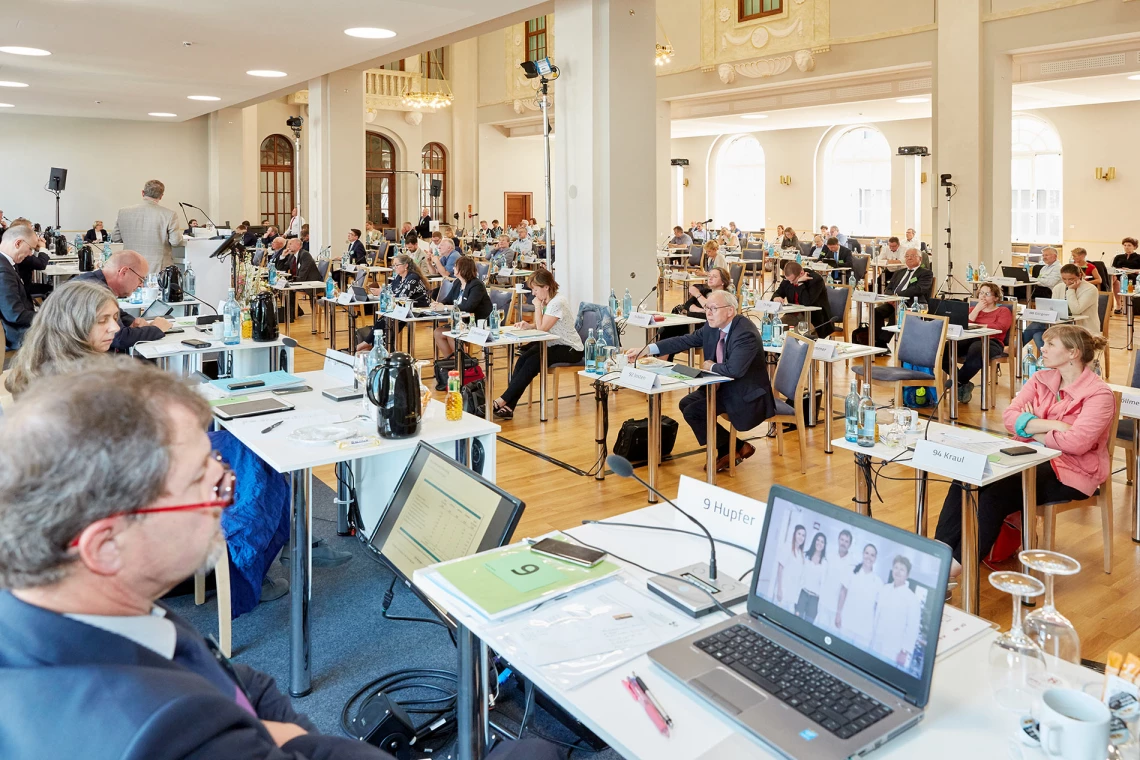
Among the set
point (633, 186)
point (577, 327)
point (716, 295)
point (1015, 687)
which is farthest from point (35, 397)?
point (633, 186)

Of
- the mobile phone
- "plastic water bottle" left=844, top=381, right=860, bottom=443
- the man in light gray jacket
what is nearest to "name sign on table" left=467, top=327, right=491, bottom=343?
"plastic water bottle" left=844, top=381, right=860, bottom=443

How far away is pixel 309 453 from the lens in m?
3.03

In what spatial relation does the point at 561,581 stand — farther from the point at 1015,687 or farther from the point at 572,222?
the point at 572,222

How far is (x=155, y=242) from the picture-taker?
31.0 ft

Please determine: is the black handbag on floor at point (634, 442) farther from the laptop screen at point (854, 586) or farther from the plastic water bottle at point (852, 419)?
the laptop screen at point (854, 586)

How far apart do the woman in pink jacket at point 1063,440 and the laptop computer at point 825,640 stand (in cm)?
204

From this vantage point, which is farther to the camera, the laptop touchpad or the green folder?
the green folder

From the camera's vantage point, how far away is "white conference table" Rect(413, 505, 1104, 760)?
1.44 m

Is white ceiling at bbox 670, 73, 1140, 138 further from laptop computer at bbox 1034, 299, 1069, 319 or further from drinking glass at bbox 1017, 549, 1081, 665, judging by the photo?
drinking glass at bbox 1017, 549, 1081, 665

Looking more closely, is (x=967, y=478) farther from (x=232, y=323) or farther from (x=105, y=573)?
(x=232, y=323)

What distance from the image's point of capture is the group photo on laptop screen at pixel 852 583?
152 centimetres

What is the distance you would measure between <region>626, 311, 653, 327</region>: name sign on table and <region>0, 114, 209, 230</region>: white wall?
14280mm

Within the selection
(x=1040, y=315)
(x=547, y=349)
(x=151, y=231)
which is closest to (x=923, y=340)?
(x=1040, y=315)

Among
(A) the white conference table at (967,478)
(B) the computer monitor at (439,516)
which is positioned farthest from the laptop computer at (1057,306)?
(B) the computer monitor at (439,516)
